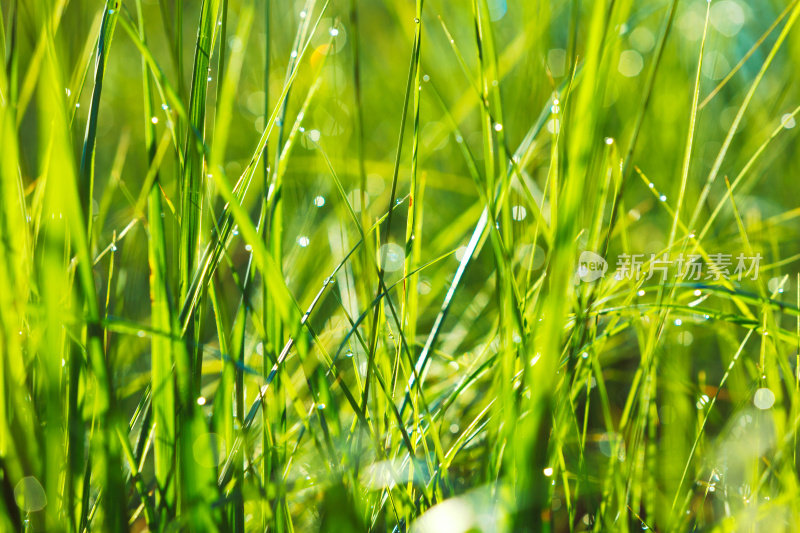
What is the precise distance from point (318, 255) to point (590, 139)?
0.56m

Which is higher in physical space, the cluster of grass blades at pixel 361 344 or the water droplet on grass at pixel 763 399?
the cluster of grass blades at pixel 361 344

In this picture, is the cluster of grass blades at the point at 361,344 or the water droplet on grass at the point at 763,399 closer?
the cluster of grass blades at the point at 361,344

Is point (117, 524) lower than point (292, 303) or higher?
lower

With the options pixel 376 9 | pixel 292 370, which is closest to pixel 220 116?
pixel 292 370

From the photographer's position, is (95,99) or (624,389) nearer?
(95,99)

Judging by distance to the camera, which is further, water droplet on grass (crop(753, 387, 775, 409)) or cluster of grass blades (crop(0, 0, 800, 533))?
water droplet on grass (crop(753, 387, 775, 409))

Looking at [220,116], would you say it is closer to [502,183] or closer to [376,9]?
[502,183]

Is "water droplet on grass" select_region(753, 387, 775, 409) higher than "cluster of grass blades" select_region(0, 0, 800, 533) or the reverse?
the reverse

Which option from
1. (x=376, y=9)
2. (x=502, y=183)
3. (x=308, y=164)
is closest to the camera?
(x=502, y=183)

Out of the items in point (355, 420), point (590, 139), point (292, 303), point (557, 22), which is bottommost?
point (355, 420)

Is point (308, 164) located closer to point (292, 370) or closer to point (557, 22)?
point (292, 370)

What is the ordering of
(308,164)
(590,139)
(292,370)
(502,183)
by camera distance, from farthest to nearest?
(308,164) → (292,370) → (502,183) → (590,139)

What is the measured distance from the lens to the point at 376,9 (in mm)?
1684

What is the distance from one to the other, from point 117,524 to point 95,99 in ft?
0.89
